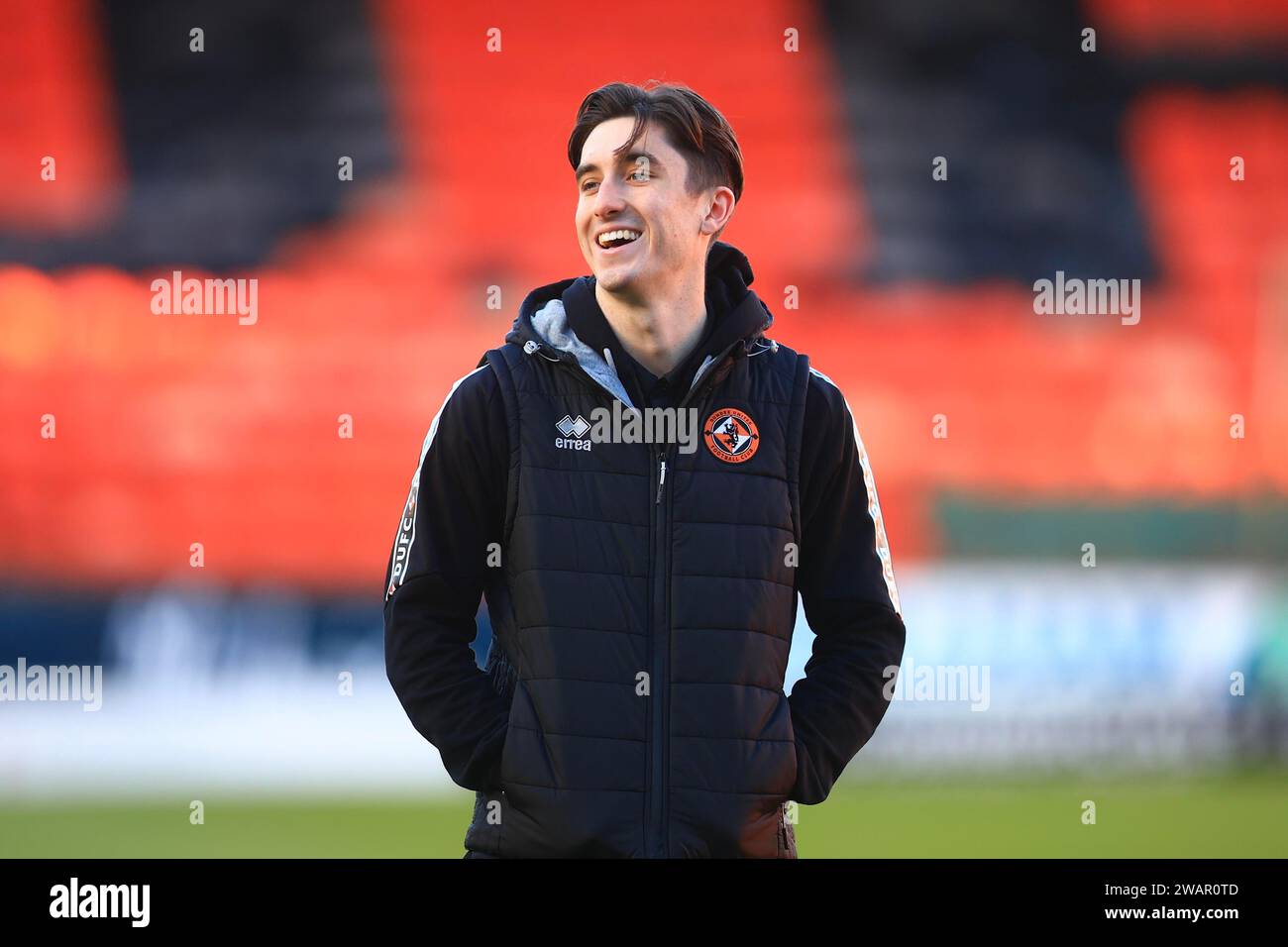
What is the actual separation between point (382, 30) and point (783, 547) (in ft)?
10.7

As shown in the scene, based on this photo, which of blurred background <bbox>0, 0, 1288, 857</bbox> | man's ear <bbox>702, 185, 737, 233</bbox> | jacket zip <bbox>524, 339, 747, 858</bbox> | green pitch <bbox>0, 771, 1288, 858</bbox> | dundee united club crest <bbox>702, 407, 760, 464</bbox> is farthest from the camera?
blurred background <bbox>0, 0, 1288, 857</bbox>

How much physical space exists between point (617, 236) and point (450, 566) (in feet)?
1.37

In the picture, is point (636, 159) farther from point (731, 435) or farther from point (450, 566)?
point (450, 566)

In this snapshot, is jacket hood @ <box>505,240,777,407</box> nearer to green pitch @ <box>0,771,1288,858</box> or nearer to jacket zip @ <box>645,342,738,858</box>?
jacket zip @ <box>645,342,738,858</box>

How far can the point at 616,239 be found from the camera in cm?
160

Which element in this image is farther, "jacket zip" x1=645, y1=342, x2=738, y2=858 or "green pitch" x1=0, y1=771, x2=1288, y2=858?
"green pitch" x1=0, y1=771, x2=1288, y2=858

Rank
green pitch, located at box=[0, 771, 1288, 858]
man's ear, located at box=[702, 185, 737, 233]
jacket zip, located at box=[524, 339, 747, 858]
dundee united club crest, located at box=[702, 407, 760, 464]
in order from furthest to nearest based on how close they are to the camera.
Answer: green pitch, located at box=[0, 771, 1288, 858], man's ear, located at box=[702, 185, 737, 233], dundee united club crest, located at box=[702, 407, 760, 464], jacket zip, located at box=[524, 339, 747, 858]

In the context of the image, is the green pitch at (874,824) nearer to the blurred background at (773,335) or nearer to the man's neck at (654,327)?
the blurred background at (773,335)

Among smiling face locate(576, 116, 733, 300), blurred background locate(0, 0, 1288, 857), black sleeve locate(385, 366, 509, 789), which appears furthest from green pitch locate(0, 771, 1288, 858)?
smiling face locate(576, 116, 733, 300)

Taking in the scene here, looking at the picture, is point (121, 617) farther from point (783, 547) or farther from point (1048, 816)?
point (783, 547)

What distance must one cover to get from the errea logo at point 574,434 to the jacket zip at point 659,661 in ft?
0.15

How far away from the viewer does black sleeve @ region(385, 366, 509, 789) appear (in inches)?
60.3

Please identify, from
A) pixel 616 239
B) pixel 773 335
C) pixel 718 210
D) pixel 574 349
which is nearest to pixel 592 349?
pixel 574 349

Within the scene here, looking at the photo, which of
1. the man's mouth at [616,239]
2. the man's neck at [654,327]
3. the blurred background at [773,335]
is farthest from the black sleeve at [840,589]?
the blurred background at [773,335]
